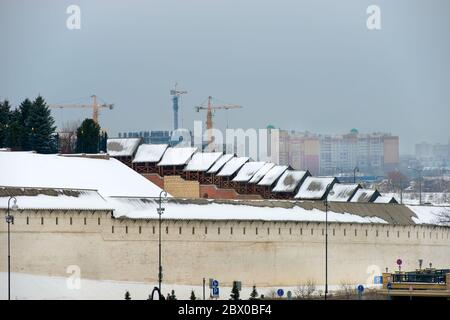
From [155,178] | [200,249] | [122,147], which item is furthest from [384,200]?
[200,249]

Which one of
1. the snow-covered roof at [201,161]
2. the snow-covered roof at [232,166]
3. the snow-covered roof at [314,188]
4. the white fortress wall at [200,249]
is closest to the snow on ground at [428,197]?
the snow-covered roof at [232,166]

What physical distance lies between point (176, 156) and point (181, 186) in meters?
2.47

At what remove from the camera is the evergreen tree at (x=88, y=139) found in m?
97.1

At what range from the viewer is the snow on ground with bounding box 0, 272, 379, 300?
67438 mm

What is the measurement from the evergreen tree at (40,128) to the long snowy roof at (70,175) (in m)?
9.82

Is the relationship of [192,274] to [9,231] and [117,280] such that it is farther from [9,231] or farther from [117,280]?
[9,231]

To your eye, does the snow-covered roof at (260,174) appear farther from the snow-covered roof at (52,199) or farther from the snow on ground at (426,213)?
the snow-covered roof at (52,199)

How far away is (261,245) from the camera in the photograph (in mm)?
79125

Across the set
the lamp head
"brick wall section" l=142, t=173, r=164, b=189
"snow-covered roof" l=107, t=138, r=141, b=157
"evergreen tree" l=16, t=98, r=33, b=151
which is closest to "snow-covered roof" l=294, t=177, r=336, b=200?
"brick wall section" l=142, t=173, r=164, b=189

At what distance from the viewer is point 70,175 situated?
83438mm

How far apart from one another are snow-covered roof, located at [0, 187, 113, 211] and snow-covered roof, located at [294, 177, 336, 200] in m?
23.1

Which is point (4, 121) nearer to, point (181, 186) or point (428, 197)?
point (181, 186)

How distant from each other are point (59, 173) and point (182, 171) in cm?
2139
